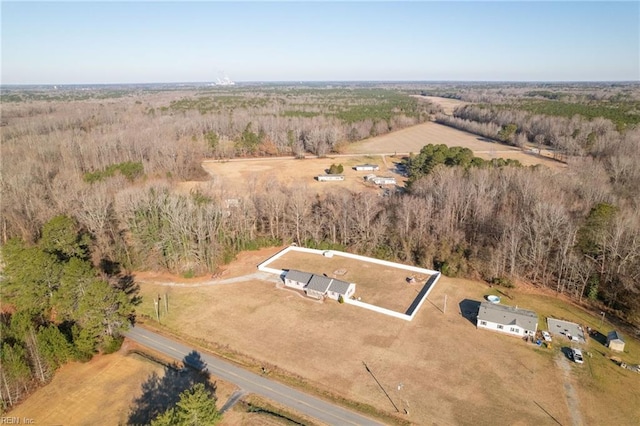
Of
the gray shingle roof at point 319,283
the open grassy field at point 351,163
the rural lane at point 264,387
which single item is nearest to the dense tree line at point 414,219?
the open grassy field at point 351,163

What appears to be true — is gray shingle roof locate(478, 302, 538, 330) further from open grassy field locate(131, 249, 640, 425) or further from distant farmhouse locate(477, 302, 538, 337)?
open grassy field locate(131, 249, 640, 425)

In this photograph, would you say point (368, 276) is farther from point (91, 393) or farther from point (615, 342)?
point (91, 393)

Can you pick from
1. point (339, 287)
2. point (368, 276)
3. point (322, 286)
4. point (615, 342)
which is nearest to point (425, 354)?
point (339, 287)

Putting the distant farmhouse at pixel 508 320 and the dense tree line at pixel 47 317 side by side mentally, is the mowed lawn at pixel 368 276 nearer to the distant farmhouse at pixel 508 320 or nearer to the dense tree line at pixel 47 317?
the distant farmhouse at pixel 508 320

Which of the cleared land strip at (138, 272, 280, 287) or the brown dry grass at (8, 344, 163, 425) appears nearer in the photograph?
the brown dry grass at (8, 344, 163, 425)

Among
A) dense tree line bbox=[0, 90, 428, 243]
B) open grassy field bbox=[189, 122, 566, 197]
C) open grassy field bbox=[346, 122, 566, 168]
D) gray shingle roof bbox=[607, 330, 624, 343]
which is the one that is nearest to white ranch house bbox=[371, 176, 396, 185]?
open grassy field bbox=[189, 122, 566, 197]

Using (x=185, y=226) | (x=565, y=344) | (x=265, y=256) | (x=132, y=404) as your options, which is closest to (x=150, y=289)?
(x=185, y=226)

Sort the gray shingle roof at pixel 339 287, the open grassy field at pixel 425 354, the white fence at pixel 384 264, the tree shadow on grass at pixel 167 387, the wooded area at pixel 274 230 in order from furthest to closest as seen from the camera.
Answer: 1. the gray shingle roof at pixel 339 287
2. the white fence at pixel 384 264
3. the wooded area at pixel 274 230
4. the open grassy field at pixel 425 354
5. the tree shadow on grass at pixel 167 387
